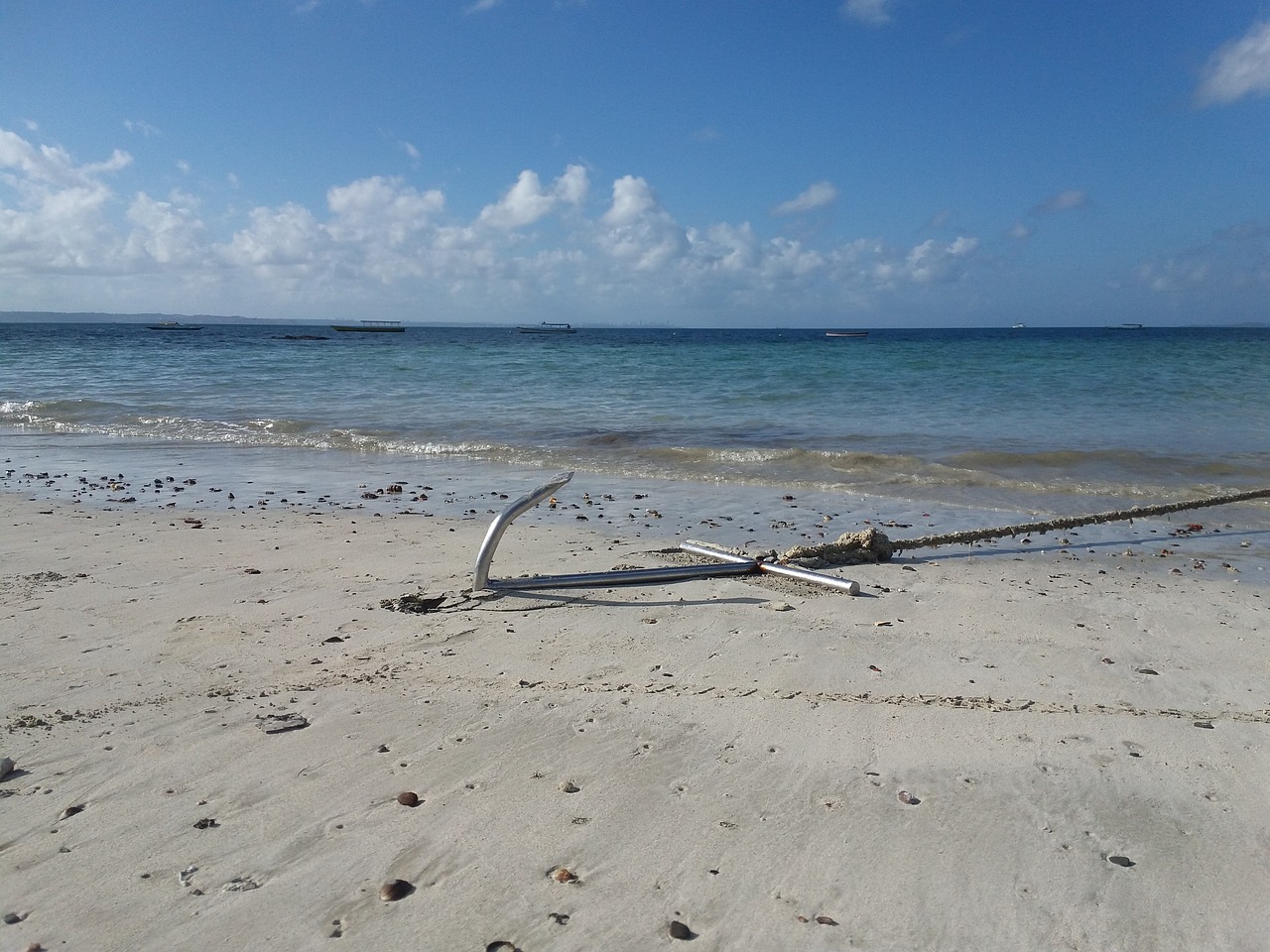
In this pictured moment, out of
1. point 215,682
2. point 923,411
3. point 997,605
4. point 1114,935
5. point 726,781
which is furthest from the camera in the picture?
point 923,411

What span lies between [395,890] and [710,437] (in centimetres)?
1103

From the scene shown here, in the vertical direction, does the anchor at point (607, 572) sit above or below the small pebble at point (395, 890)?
above

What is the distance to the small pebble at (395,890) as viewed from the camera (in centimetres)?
207

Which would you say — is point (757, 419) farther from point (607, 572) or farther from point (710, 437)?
point (607, 572)

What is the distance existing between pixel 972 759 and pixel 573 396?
675 inches

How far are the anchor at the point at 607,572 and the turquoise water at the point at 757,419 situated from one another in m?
4.12

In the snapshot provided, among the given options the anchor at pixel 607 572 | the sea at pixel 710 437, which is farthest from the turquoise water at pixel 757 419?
the anchor at pixel 607 572

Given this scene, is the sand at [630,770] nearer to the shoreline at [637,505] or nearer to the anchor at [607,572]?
the anchor at [607,572]

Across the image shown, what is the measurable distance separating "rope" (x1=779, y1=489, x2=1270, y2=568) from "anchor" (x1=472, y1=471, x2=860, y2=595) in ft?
0.87

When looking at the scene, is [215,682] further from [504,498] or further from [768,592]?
[504,498]

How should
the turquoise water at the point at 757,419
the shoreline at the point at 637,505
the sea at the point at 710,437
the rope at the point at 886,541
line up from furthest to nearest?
the turquoise water at the point at 757,419, the sea at the point at 710,437, the shoreline at the point at 637,505, the rope at the point at 886,541

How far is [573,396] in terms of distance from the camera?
63.9 ft

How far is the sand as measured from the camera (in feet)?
6.70

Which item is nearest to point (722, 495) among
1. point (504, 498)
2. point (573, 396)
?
point (504, 498)
